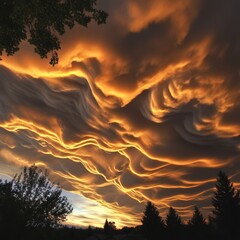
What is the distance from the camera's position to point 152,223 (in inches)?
2958

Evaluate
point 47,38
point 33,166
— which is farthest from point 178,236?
point 47,38

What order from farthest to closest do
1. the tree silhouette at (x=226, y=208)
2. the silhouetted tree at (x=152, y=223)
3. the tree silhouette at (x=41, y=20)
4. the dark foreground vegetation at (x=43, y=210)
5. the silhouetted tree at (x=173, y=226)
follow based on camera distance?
1. the silhouetted tree at (x=152, y=223)
2. the silhouetted tree at (x=173, y=226)
3. the tree silhouette at (x=226, y=208)
4. the dark foreground vegetation at (x=43, y=210)
5. the tree silhouette at (x=41, y=20)

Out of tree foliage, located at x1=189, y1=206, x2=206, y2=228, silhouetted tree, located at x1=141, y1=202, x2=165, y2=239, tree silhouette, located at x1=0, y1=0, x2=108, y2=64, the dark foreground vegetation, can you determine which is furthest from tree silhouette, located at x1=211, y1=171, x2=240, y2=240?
tree silhouette, located at x1=0, y1=0, x2=108, y2=64

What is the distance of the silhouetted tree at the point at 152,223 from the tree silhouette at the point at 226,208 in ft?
75.0

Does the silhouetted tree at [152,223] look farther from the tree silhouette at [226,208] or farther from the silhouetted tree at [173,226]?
the tree silhouette at [226,208]

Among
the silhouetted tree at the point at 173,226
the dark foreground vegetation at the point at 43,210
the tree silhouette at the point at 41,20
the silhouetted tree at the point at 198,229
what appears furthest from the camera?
the silhouetted tree at the point at 173,226

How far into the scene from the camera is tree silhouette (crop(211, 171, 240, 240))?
47875 mm

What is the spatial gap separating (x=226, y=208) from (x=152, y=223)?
2930cm

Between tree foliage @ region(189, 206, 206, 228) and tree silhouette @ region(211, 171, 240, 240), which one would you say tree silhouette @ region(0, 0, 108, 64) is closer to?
tree silhouette @ region(211, 171, 240, 240)

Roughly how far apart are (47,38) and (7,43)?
168 cm

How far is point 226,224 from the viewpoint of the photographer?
160ft

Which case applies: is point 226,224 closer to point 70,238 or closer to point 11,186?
point 11,186

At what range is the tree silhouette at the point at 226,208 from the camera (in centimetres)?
4788

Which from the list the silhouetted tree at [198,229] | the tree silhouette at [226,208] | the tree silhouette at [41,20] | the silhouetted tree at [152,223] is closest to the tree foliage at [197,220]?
the silhouetted tree at [198,229]
